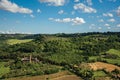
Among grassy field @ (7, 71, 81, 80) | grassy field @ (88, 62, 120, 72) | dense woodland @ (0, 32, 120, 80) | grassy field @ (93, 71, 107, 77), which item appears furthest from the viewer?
grassy field @ (88, 62, 120, 72)

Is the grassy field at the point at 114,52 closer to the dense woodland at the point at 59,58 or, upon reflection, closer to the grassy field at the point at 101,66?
the dense woodland at the point at 59,58

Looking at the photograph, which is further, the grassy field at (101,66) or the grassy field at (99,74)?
the grassy field at (101,66)

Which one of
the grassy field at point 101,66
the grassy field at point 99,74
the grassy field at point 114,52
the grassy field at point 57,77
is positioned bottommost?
the grassy field at point 57,77

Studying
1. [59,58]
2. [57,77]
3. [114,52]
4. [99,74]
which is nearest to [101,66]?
[99,74]

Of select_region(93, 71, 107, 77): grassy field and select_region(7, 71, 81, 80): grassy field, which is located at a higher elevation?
select_region(93, 71, 107, 77): grassy field

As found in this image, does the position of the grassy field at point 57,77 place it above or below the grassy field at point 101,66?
below

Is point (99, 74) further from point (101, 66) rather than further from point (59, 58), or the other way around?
point (59, 58)

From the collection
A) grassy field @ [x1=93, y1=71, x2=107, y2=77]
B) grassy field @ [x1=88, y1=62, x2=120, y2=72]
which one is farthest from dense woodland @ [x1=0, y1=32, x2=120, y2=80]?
grassy field @ [x1=88, y1=62, x2=120, y2=72]

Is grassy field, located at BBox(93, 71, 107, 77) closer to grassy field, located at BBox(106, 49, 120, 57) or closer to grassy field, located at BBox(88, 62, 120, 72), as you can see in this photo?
grassy field, located at BBox(88, 62, 120, 72)

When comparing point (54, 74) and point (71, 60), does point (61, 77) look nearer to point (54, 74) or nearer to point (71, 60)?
point (54, 74)

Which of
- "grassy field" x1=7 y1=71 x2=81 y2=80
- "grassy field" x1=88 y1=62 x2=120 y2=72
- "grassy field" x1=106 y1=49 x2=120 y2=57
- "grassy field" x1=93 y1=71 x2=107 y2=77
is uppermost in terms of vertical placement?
"grassy field" x1=106 y1=49 x2=120 y2=57

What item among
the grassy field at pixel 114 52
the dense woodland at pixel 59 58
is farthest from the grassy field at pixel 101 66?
the grassy field at pixel 114 52
